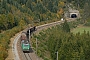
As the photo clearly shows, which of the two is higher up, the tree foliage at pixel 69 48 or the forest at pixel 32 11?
the forest at pixel 32 11

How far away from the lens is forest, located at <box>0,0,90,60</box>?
95912 millimetres

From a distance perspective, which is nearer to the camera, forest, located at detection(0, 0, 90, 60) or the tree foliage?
the tree foliage

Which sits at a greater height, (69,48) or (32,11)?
(32,11)

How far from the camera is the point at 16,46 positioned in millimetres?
65125

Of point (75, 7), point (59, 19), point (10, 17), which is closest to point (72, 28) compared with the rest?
point (59, 19)

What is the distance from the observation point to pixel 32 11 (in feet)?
432

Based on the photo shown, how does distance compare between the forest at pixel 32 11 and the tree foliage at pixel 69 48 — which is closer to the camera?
the tree foliage at pixel 69 48

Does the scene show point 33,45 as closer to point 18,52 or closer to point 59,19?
point 18,52

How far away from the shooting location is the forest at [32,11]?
95912 mm

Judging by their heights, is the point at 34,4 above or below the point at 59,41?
above

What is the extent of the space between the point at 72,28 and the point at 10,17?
29936 millimetres

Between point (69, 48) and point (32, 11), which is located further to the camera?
point (32, 11)

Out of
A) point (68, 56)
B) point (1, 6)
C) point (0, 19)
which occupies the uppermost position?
point (1, 6)

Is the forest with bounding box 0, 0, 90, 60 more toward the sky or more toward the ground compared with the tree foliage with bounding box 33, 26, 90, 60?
more toward the sky
